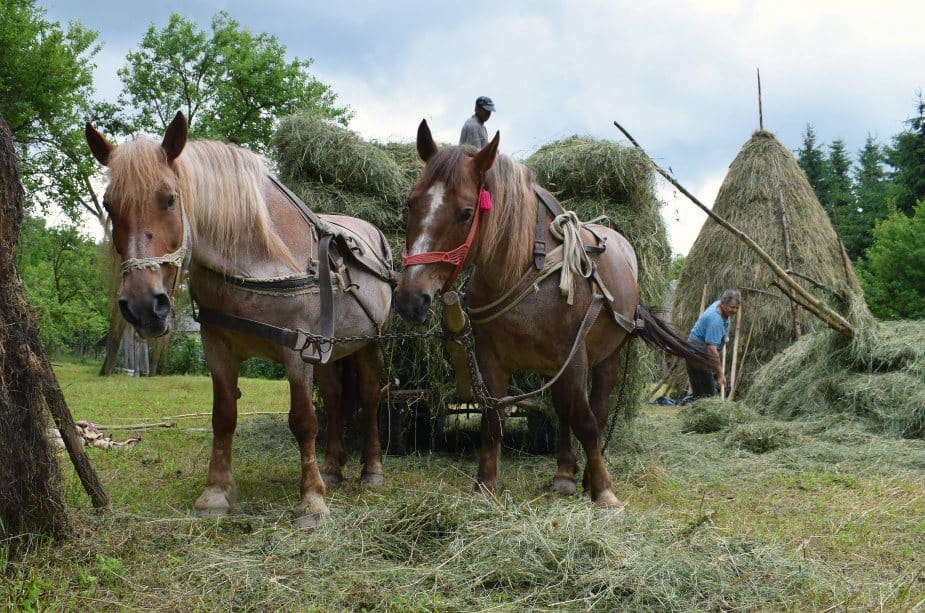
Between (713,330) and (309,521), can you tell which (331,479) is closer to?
(309,521)

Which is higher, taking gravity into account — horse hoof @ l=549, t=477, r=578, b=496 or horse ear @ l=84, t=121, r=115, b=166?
horse ear @ l=84, t=121, r=115, b=166

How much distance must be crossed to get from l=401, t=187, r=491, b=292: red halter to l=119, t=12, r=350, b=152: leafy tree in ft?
67.5

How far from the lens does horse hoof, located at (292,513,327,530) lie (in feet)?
10.6

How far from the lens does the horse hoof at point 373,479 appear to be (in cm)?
451

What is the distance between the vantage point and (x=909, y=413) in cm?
614

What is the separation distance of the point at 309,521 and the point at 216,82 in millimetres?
22980

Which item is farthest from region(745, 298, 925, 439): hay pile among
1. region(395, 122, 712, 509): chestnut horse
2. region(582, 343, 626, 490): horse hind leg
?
region(395, 122, 712, 509): chestnut horse

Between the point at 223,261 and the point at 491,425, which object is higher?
the point at 223,261

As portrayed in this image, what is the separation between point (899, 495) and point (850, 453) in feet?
4.26

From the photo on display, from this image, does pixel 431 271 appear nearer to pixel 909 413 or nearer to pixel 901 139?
pixel 909 413

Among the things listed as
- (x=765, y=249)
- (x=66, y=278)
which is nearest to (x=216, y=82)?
(x=66, y=278)

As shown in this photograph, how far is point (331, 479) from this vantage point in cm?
448

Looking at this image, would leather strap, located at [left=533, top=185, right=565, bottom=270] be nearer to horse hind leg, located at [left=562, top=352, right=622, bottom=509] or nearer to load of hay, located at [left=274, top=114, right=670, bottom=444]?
horse hind leg, located at [left=562, top=352, right=622, bottom=509]

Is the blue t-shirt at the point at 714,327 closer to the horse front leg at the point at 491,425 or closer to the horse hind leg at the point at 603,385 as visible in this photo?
the horse hind leg at the point at 603,385
